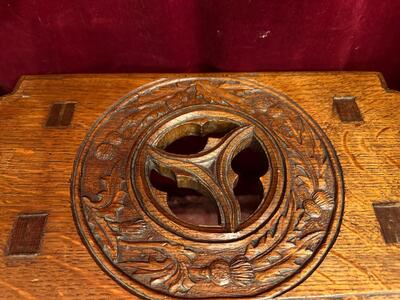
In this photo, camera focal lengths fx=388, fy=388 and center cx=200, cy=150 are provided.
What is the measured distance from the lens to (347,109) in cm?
103

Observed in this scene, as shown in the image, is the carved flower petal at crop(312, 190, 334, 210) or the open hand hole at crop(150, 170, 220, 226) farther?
the open hand hole at crop(150, 170, 220, 226)

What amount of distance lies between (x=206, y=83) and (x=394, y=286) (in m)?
0.67

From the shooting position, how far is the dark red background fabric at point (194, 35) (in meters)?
1.13

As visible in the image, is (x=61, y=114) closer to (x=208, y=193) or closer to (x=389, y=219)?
(x=208, y=193)

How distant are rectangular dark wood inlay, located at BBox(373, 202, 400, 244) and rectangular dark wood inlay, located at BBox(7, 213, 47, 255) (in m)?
0.75

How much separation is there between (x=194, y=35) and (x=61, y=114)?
0.49 meters

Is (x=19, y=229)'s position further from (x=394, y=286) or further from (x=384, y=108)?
(x=384, y=108)

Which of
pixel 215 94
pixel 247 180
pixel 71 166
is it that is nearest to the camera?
pixel 71 166

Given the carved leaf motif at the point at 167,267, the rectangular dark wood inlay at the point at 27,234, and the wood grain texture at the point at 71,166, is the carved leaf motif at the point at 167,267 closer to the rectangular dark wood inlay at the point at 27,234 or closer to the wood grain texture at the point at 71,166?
the wood grain texture at the point at 71,166

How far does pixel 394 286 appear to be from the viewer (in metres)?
0.79

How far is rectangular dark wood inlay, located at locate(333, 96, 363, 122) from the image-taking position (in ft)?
3.34

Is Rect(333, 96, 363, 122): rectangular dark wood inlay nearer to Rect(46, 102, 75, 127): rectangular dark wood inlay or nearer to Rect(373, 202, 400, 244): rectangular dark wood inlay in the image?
Rect(373, 202, 400, 244): rectangular dark wood inlay

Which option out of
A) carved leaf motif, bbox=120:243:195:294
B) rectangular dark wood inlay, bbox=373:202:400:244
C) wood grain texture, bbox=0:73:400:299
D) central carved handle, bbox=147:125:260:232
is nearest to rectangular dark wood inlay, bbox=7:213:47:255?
wood grain texture, bbox=0:73:400:299

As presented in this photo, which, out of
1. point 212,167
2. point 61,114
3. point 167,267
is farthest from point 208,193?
point 61,114
